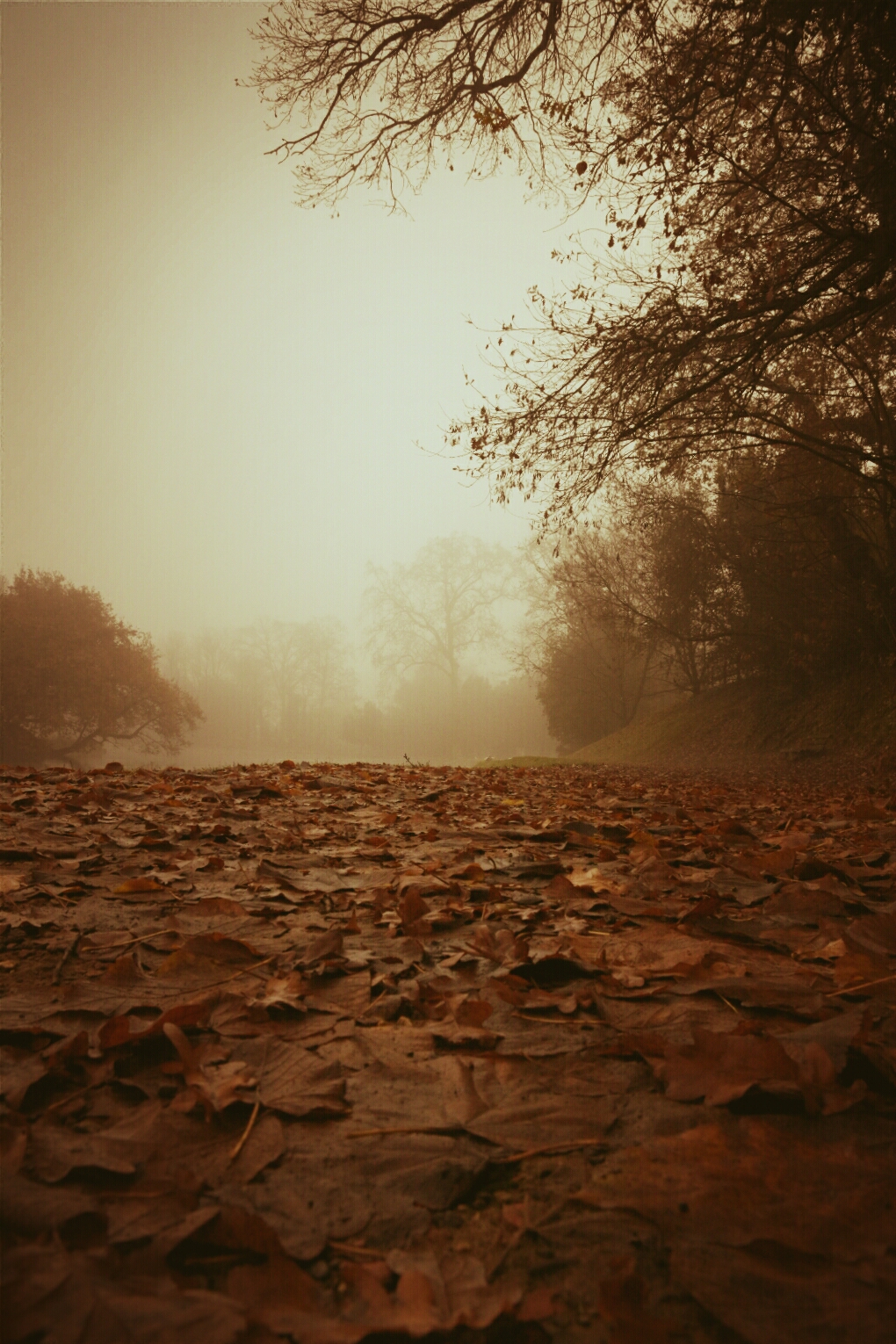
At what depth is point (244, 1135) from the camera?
1.08m

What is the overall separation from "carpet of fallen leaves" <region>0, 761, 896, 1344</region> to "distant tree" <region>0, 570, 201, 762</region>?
25.0 metres

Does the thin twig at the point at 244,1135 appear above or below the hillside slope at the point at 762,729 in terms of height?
below

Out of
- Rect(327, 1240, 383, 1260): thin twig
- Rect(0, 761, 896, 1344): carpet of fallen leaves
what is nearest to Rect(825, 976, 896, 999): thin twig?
Rect(0, 761, 896, 1344): carpet of fallen leaves

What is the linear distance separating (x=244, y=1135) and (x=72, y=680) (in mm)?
26944

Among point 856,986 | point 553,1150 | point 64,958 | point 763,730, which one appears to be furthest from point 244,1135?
point 763,730

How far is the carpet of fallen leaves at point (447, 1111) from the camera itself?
0.77 meters

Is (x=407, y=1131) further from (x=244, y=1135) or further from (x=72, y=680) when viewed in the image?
(x=72, y=680)

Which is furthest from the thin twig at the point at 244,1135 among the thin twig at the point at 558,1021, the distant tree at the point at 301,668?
the distant tree at the point at 301,668

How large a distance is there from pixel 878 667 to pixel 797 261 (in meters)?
11.3

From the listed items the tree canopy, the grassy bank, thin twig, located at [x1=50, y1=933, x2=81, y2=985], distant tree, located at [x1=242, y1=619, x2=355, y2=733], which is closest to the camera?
thin twig, located at [x1=50, y1=933, x2=81, y2=985]

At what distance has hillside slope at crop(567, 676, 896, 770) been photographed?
47.3 ft

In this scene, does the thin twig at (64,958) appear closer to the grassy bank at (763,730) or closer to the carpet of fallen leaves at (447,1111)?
the carpet of fallen leaves at (447,1111)

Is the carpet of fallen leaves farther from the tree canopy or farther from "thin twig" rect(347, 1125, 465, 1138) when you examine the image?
the tree canopy

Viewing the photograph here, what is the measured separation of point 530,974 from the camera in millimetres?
1727
